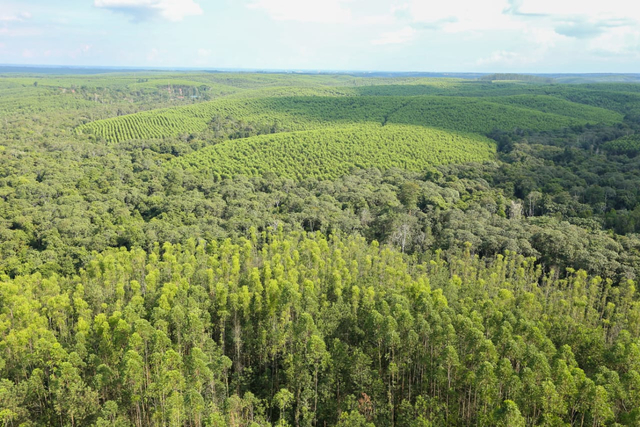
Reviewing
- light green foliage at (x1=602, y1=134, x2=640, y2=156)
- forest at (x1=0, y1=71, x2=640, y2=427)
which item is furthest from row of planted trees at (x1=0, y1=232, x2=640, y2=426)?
light green foliage at (x1=602, y1=134, x2=640, y2=156)

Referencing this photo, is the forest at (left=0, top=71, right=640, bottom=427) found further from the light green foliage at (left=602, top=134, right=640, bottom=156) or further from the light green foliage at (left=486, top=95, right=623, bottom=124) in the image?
the light green foliage at (left=486, top=95, right=623, bottom=124)

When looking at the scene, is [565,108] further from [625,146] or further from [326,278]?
[326,278]

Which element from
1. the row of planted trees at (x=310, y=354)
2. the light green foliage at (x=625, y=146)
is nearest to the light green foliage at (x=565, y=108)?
the light green foliage at (x=625, y=146)

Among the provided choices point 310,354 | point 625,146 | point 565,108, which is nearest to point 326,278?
point 310,354

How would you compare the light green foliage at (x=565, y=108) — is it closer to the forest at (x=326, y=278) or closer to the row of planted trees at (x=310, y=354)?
the forest at (x=326, y=278)

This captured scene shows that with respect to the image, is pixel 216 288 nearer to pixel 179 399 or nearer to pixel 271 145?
pixel 179 399

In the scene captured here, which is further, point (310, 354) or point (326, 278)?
point (326, 278)
